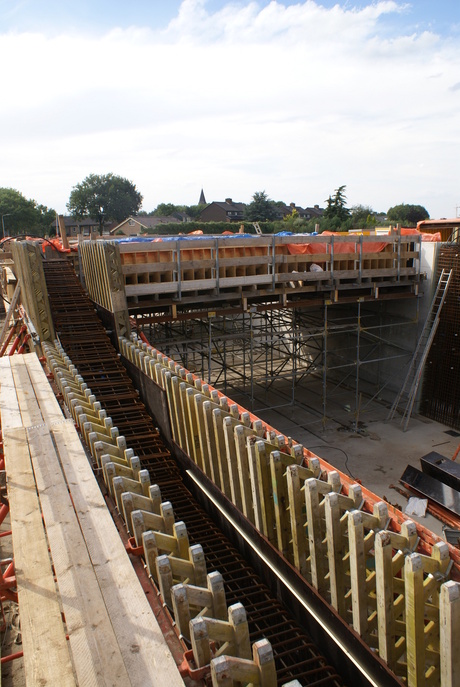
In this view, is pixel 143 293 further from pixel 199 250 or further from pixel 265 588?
pixel 265 588

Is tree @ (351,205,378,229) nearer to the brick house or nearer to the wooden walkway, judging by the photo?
the brick house

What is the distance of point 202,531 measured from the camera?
5.72m

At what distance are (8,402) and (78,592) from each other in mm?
3750

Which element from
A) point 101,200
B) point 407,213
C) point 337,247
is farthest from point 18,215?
point 337,247

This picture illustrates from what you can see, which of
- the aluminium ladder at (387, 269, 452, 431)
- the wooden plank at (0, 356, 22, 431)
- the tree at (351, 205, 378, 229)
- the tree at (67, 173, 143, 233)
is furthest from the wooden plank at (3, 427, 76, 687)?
the tree at (67, 173, 143, 233)

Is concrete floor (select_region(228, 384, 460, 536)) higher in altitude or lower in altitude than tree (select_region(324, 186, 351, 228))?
lower

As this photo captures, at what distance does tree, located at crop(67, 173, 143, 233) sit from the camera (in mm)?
93125

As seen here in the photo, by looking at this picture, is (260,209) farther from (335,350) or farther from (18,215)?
(335,350)

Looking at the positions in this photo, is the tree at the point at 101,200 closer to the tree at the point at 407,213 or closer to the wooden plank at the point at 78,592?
the tree at the point at 407,213

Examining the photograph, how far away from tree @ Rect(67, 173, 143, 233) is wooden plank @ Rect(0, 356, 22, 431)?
91117mm

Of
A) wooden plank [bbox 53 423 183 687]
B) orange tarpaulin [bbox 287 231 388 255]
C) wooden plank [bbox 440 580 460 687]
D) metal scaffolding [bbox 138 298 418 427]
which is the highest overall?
orange tarpaulin [bbox 287 231 388 255]

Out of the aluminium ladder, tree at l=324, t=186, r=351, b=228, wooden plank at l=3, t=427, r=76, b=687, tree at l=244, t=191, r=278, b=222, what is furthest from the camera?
tree at l=244, t=191, r=278, b=222

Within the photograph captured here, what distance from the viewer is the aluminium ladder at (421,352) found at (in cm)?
1507

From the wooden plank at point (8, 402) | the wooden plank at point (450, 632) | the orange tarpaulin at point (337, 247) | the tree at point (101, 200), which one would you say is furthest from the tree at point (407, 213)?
the wooden plank at point (450, 632)
